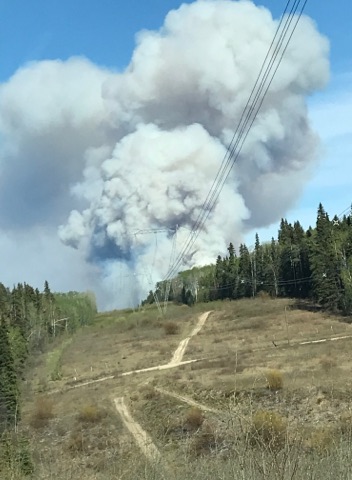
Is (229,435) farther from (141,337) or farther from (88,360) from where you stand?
(141,337)

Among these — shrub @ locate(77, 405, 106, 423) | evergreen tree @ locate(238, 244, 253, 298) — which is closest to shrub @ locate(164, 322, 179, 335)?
evergreen tree @ locate(238, 244, 253, 298)

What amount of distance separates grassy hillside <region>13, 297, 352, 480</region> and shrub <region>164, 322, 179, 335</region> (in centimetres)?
37

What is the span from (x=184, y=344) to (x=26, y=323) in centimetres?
3388

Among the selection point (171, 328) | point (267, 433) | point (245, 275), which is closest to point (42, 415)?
point (267, 433)

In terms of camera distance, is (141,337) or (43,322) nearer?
(141,337)

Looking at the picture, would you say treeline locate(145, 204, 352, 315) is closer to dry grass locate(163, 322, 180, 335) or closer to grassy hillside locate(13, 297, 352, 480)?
grassy hillside locate(13, 297, 352, 480)

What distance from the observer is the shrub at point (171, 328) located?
348ft

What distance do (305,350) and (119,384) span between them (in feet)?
56.5

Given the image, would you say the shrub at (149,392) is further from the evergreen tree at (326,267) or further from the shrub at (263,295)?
the shrub at (263,295)

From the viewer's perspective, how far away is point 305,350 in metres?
58.9

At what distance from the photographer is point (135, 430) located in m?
23.2

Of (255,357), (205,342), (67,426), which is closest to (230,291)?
(205,342)

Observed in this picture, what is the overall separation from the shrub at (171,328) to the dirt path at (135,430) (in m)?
55.5

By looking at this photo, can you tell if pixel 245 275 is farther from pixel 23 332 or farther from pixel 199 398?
pixel 199 398
